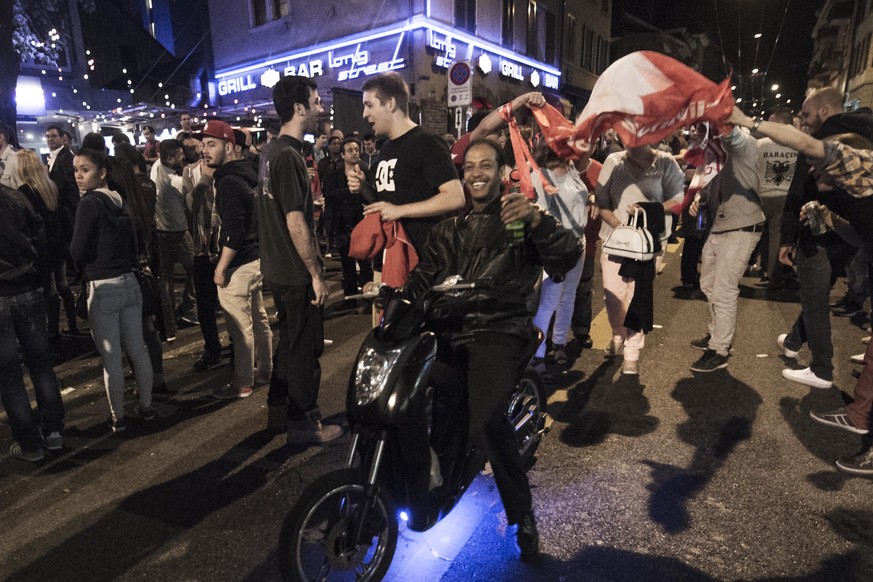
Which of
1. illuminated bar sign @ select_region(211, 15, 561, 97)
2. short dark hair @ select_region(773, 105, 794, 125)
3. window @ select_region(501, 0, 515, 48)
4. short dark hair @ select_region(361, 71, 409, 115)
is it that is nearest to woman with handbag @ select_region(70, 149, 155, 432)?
short dark hair @ select_region(361, 71, 409, 115)

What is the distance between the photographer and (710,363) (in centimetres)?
493

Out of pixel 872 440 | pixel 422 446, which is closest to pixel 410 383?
pixel 422 446

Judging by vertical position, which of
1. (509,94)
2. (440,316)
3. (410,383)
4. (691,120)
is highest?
(509,94)

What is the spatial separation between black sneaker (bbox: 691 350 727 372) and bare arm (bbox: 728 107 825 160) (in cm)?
239

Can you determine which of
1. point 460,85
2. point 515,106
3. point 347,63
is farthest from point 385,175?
point 347,63

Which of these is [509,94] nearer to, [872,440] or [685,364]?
[685,364]

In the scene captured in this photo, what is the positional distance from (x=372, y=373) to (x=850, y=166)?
2.86 m

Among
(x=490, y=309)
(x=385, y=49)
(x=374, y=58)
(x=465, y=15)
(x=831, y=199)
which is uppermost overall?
(x=465, y=15)

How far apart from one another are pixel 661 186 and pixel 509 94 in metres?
19.6

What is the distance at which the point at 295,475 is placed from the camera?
11.4ft

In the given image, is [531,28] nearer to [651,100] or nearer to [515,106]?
[515,106]

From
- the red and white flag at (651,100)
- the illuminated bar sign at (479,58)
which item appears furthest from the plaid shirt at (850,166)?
the illuminated bar sign at (479,58)

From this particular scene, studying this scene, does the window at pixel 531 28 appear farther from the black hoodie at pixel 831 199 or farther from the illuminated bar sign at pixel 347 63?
the black hoodie at pixel 831 199

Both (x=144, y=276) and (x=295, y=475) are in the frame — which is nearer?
(x=295, y=475)
